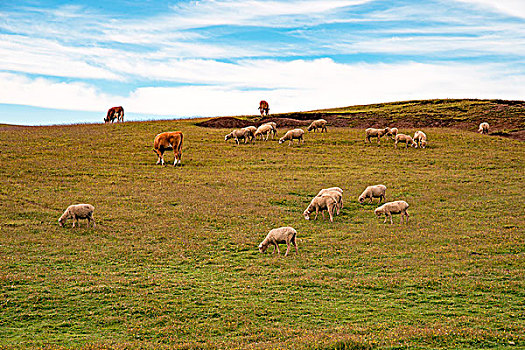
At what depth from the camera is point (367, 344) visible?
10578 mm

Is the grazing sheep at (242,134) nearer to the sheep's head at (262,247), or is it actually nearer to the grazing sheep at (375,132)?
the grazing sheep at (375,132)

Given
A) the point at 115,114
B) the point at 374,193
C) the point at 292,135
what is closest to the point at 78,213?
the point at 374,193

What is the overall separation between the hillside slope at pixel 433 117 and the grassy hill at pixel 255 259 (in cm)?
Answer: 1921

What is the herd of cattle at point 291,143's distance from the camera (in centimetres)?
1861

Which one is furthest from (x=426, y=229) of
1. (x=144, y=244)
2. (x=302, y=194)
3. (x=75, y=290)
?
(x=75, y=290)

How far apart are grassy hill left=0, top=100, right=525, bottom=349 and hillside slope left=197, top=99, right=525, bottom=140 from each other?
63.0 feet

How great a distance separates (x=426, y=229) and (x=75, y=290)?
15.9 meters

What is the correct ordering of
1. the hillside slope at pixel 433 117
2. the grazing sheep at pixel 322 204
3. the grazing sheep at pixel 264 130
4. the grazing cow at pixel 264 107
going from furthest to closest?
the grazing cow at pixel 264 107 < the hillside slope at pixel 433 117 < the grazing sheep at pixel 264 130 < the grazing sheep at pixel 322 204

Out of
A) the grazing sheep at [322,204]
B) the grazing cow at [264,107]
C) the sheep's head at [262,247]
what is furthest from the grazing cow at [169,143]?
the grazing cow at [264,107]

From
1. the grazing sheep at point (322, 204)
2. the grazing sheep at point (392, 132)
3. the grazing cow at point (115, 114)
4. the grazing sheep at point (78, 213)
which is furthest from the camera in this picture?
the grazing cow at point (115, 114)

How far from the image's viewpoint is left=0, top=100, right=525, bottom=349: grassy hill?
1178 centimetres

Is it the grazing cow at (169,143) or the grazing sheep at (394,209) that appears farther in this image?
the grazing cow at (169,143)

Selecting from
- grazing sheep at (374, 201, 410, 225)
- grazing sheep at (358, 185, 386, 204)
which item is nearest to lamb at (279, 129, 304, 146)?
grazing sheep at (358, 185, 386, 204)

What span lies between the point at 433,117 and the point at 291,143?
26.3 m
